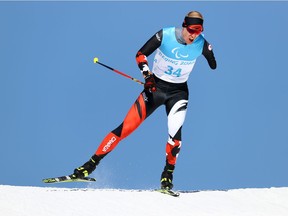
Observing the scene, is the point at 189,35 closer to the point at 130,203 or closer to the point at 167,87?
the point at 167,87

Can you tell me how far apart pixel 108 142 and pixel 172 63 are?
143 cm

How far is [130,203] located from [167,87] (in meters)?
1.78

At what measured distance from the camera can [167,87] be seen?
27.1 feet

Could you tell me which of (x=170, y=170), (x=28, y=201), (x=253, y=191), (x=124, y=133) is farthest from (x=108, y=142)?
(x=253, y=191)

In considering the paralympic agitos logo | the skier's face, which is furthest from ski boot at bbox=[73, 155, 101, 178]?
the skier's face

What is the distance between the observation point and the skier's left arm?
827 centimetres

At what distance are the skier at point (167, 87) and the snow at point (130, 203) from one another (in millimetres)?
529

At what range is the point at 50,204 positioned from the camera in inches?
283

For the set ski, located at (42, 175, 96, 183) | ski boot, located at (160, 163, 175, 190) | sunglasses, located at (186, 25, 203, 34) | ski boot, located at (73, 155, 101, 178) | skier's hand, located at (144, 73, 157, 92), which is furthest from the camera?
ski boot, located at (160, 163, 175, 190)

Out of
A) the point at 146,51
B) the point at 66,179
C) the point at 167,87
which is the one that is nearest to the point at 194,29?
the point at 146,51

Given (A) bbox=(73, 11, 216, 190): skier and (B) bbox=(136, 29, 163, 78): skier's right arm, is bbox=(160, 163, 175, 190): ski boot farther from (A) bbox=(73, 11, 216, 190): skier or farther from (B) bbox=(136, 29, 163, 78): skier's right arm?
(B) bbox=(136, 29, 163, 78): skier's right arm

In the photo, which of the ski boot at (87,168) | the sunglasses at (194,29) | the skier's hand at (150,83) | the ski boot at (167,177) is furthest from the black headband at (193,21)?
the ski boot at (87,168)

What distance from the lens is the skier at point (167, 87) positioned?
8055mm

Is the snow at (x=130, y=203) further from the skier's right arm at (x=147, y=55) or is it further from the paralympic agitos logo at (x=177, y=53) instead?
the paralympic agitos logo at (x=177, y=53)
